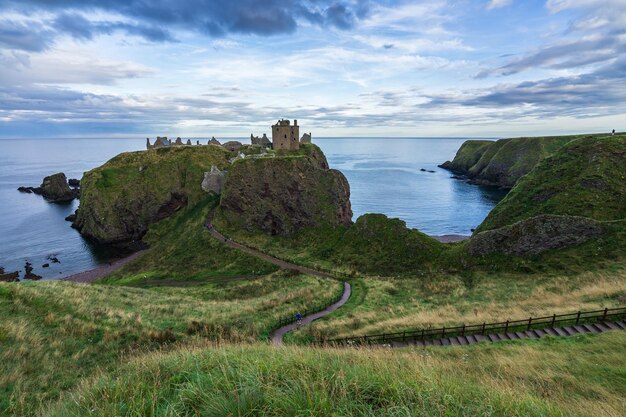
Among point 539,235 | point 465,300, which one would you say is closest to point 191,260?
point 465,300

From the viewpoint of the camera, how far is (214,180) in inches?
3083

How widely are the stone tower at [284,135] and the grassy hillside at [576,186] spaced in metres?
50.8

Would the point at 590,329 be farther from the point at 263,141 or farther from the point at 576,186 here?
the point at 263,141

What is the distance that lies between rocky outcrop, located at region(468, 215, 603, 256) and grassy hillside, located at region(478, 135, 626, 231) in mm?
11128

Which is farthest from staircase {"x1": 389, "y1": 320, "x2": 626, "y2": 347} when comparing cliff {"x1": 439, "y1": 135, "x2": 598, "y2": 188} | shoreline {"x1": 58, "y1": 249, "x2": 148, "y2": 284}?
cliff {"x1": 439, "y1": 135, "x2": 598, "y2": 188}

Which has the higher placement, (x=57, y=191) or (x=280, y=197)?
(x=280, y=197)

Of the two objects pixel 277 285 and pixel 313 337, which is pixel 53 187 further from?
pixel 313 337

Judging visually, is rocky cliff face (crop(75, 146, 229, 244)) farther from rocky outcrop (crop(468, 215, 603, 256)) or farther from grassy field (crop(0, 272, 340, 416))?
rocky outcrop (crop(468, 215, 603, 256))

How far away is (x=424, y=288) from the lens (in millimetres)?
35000

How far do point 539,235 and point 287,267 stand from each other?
32.0 metres

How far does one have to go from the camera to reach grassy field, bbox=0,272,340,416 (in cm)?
1313

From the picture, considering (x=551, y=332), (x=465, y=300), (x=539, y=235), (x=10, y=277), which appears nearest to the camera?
(x=551, y=332)

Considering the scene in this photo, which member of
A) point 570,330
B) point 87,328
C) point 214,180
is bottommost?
point 570,330

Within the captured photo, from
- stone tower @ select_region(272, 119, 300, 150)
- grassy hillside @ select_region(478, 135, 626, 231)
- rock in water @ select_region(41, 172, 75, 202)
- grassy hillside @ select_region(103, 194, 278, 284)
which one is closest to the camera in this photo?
grassy hillside @ select_region(478, 135, 626, 231)
